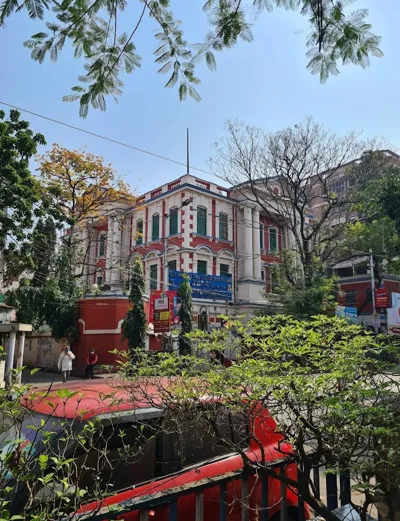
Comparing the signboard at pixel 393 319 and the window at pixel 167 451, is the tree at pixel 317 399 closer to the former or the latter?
the window at pixel 167 451

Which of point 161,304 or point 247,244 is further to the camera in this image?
point 247,244

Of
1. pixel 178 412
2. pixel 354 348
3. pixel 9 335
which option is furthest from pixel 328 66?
pixel 9 335

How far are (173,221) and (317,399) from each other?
1085 inches

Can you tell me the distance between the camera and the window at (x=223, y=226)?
3078cm

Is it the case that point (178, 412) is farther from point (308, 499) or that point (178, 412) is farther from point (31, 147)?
point (31, 147)

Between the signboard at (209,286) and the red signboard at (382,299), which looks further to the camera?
the red signboard at (382,299)

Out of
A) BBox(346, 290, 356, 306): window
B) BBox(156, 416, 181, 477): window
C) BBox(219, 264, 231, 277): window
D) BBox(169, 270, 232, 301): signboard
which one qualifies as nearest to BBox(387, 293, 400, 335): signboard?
BBox(346, 290, 356, 306): window

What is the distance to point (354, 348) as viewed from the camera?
2613mm

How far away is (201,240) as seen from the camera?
29.2 metres

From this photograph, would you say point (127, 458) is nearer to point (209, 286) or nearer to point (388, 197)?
point (388, 197)

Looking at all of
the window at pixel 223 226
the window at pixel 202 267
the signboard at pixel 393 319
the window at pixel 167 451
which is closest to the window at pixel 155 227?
the window at pixel 202 267

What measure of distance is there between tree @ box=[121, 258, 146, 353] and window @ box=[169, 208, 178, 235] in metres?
8.28

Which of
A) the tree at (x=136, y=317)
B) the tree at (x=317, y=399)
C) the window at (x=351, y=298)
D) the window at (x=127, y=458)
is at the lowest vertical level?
the window at (x=127, y=458)

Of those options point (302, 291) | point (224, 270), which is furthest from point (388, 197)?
point (224, 270)
